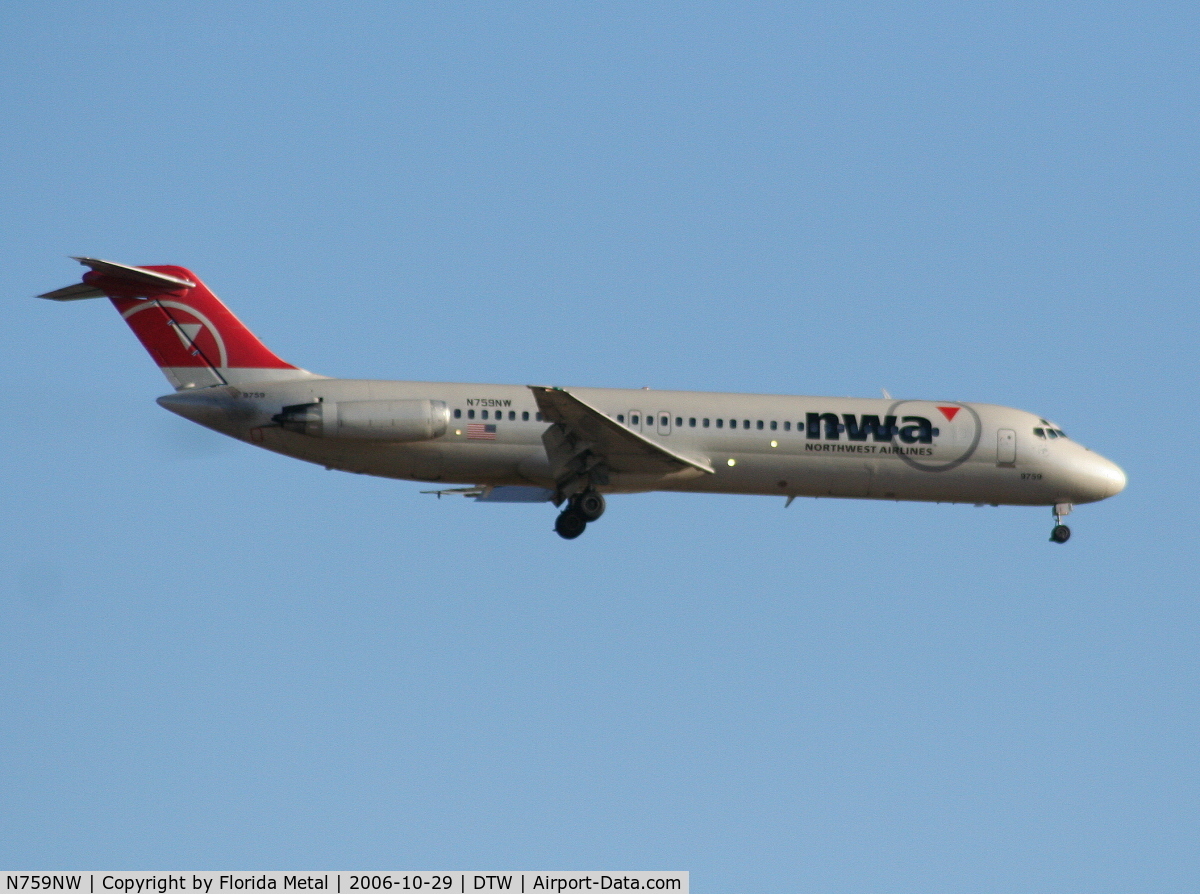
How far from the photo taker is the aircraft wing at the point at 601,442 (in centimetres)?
3159

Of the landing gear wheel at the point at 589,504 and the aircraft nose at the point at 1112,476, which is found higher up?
the aircraft nose at the point at 1112,476

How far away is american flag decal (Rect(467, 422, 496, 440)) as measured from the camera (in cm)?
3281

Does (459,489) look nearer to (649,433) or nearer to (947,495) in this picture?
(649,433)

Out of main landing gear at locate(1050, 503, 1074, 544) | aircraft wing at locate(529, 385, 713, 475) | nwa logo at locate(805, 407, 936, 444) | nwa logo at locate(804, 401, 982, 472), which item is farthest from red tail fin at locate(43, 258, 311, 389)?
main landing gear at locate(1050, 503, 1074, 544)

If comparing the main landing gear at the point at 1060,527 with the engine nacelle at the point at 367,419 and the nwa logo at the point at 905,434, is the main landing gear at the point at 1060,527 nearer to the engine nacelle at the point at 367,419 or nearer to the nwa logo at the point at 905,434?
the nwa logo at the point at 905,434

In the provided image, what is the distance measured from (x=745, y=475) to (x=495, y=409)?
5405mm

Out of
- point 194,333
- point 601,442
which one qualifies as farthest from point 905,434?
point 194,333

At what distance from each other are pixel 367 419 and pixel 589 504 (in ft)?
16.0

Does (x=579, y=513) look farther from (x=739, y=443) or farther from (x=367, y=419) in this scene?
(x=367, y=419)

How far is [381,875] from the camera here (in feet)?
76.1

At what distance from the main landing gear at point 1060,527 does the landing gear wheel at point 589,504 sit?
33.2 ft

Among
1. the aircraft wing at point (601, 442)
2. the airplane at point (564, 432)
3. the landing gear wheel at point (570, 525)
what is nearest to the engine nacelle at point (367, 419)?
the airplane at point (564, 432)

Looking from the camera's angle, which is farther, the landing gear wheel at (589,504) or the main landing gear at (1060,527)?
the main landing gear at (1060,527)

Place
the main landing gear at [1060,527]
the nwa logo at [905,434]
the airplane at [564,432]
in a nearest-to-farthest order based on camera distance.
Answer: the airplane at [564,432] → the nwa logo at [905,434] → the main landing gear at [1060,527]
